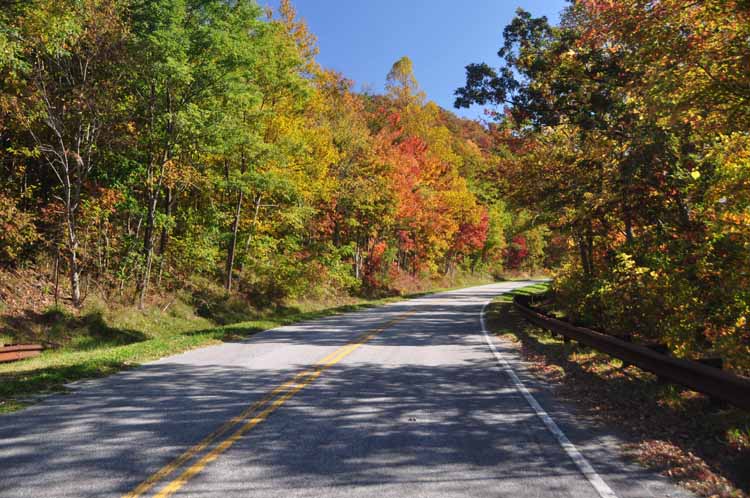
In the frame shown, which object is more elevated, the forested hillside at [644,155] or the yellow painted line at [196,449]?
the forested hillside at [644,155]

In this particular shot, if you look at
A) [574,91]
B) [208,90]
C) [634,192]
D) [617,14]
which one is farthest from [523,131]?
[208,90]

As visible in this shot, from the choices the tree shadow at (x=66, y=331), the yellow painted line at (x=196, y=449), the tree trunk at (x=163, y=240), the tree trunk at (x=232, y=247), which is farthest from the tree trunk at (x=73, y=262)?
the yellow painted line at (x=196, y=449)

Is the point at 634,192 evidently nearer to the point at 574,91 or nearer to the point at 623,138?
the point at 623,138

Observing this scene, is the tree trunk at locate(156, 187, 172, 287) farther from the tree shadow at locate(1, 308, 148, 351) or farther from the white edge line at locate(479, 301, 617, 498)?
the white edge line at locate(479, 301, 617, 498)

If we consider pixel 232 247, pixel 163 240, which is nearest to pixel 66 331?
pixel 163 240

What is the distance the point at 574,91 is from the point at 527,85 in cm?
420

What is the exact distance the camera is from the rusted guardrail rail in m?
11.4

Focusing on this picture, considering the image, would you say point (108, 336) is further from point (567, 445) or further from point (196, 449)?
point (567, 445)

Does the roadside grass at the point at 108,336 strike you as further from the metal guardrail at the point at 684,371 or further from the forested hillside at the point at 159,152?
the metal guardrail at the point at 684,371

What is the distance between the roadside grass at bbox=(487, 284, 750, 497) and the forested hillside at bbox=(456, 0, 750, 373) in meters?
1.20

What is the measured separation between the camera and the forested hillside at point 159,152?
16172 mm

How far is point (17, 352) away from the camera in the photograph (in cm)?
1189

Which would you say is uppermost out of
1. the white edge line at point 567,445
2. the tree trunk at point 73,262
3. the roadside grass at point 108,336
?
the tree trunk at point 73,262

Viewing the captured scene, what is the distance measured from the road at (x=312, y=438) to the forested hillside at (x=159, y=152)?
968 centimetres
